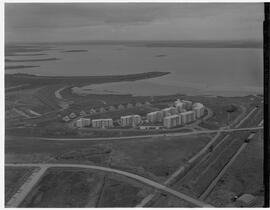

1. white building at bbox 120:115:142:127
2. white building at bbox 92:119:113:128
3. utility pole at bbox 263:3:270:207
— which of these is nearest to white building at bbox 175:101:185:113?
white building at bbox 120:115:142:127

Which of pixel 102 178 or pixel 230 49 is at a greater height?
pixel 230 49

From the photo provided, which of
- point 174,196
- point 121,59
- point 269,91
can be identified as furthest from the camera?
point 121,59

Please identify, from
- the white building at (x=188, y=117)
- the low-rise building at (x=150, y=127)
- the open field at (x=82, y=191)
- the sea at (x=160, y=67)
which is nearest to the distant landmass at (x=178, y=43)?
the sea at (x=160, y=67)

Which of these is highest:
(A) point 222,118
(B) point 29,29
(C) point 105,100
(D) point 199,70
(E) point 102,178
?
(B) point 29,29

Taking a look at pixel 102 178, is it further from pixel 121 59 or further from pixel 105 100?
pixel 121 59

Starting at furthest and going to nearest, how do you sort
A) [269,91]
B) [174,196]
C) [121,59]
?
[121,59], [174,196], [269,91]

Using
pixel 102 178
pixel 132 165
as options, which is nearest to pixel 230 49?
pixel 132 165

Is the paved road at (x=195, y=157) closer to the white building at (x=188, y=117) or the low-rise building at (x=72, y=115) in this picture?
the white building at (x=188, y=117)
